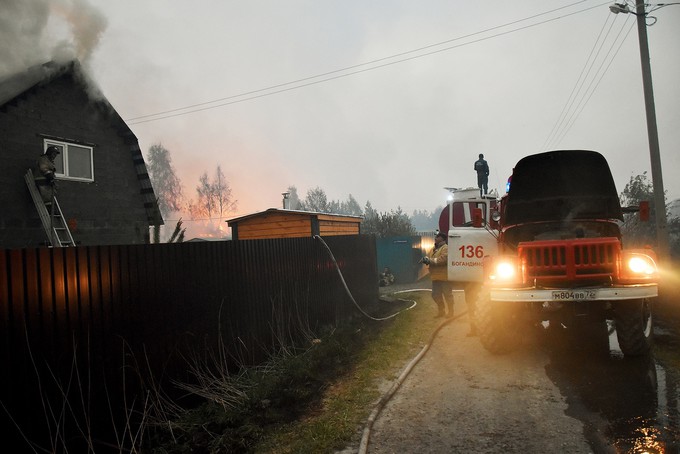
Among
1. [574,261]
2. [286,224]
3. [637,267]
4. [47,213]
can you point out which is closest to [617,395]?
[574,261]

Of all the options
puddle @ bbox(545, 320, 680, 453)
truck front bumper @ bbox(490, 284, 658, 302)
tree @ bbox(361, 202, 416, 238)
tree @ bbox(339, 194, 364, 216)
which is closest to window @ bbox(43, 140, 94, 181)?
truck front bumper @ bbox(490, 284, 658, 302)

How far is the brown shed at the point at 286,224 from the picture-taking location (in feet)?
36.7

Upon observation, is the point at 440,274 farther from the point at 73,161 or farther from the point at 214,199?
the point at 214,199

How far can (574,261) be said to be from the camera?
16.1 ft

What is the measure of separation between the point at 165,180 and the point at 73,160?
155 feet

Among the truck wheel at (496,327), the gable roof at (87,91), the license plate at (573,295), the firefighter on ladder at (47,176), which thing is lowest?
the truck wheel at (496,327)

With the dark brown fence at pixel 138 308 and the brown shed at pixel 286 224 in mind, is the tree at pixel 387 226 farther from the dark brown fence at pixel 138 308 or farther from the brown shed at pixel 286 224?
the dark brown fence at pixel 138 308

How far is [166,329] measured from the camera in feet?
14.0

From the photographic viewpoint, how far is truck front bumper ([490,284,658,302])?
4.56 meters

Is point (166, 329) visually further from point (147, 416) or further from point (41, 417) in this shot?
point (41, 417)

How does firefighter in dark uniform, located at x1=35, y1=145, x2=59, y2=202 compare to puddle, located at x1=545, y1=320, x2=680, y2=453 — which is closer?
puddle, located at x1=545, y1=320, x2=680, y2=453

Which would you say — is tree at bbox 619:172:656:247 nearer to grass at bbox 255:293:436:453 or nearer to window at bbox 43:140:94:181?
grass at bbox 255:293:436:453

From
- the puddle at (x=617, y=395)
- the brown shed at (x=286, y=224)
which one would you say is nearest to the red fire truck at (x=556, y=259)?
the puddle at (x=617, y=395)

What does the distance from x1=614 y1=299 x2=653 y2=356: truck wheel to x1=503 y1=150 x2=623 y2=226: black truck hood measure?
1432 millimetres
